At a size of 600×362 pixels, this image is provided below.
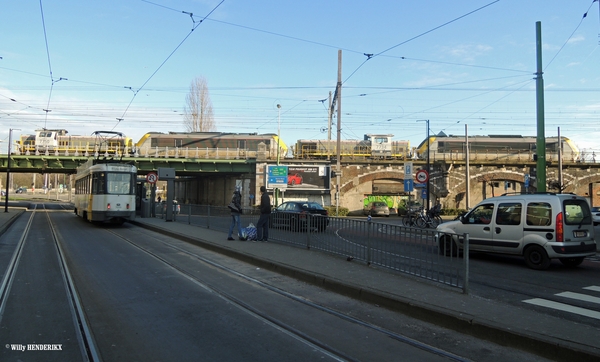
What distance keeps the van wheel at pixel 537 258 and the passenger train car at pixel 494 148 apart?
37.2 m

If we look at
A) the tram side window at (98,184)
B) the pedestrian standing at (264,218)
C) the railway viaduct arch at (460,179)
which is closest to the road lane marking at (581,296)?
the pedestrian standing at (264,218)

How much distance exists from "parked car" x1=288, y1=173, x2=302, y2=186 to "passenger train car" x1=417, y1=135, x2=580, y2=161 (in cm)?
1310

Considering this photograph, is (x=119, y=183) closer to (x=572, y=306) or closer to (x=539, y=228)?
(x=539, y=228)

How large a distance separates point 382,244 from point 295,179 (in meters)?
36.5

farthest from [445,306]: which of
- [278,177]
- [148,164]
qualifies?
[148,164]

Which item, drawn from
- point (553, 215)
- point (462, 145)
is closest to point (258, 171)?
point (462, 145)

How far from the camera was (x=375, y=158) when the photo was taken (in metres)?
47.4

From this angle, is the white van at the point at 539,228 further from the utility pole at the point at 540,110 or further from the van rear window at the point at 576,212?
the utility pole at the point at 540,110

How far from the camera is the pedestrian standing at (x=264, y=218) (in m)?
14.3

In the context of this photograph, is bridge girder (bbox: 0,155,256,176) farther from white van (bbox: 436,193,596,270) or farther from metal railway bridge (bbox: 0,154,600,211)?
white van (bbox: 436,193,596,270)

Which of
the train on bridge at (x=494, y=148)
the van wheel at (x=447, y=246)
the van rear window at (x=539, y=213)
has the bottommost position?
the van wheel at (x=447, y=246)

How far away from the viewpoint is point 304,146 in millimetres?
49844

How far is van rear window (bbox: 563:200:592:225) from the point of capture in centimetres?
1066

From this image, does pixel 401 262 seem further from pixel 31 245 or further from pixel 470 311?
pixel 31 245
